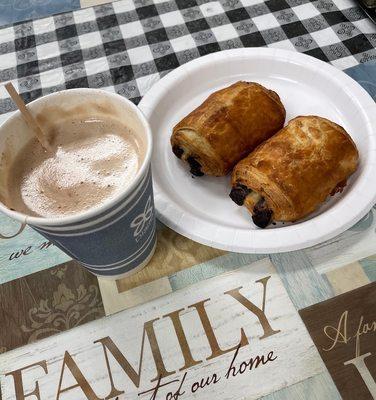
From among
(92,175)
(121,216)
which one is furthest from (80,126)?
(121,216)

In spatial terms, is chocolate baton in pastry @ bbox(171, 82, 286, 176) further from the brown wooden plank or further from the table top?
the brown wooden plank

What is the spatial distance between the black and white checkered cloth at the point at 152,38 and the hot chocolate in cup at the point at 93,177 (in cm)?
40

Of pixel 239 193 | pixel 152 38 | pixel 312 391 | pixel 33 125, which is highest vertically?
pixel 33 125

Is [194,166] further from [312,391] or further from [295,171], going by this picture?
[312,391]

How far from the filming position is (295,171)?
0.74 meters

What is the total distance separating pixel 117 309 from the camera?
71 centimetres

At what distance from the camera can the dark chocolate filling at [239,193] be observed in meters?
0.78

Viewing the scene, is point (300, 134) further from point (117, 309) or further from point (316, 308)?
point (117, 309)

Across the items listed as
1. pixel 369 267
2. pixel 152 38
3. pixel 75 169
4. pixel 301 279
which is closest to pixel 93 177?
pixel 75 169

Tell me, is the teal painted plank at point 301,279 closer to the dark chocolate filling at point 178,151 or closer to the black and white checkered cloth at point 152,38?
the dark chocolate filling at point 178,151

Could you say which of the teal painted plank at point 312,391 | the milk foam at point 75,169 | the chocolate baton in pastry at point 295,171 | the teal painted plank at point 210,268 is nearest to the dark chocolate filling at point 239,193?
the chocolate baton in pastry at point 295,171

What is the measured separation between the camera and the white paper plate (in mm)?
714

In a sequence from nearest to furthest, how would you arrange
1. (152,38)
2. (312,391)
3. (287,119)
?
(312,391)
(287,119)
(152,38)

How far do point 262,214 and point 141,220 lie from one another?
0.25 m
